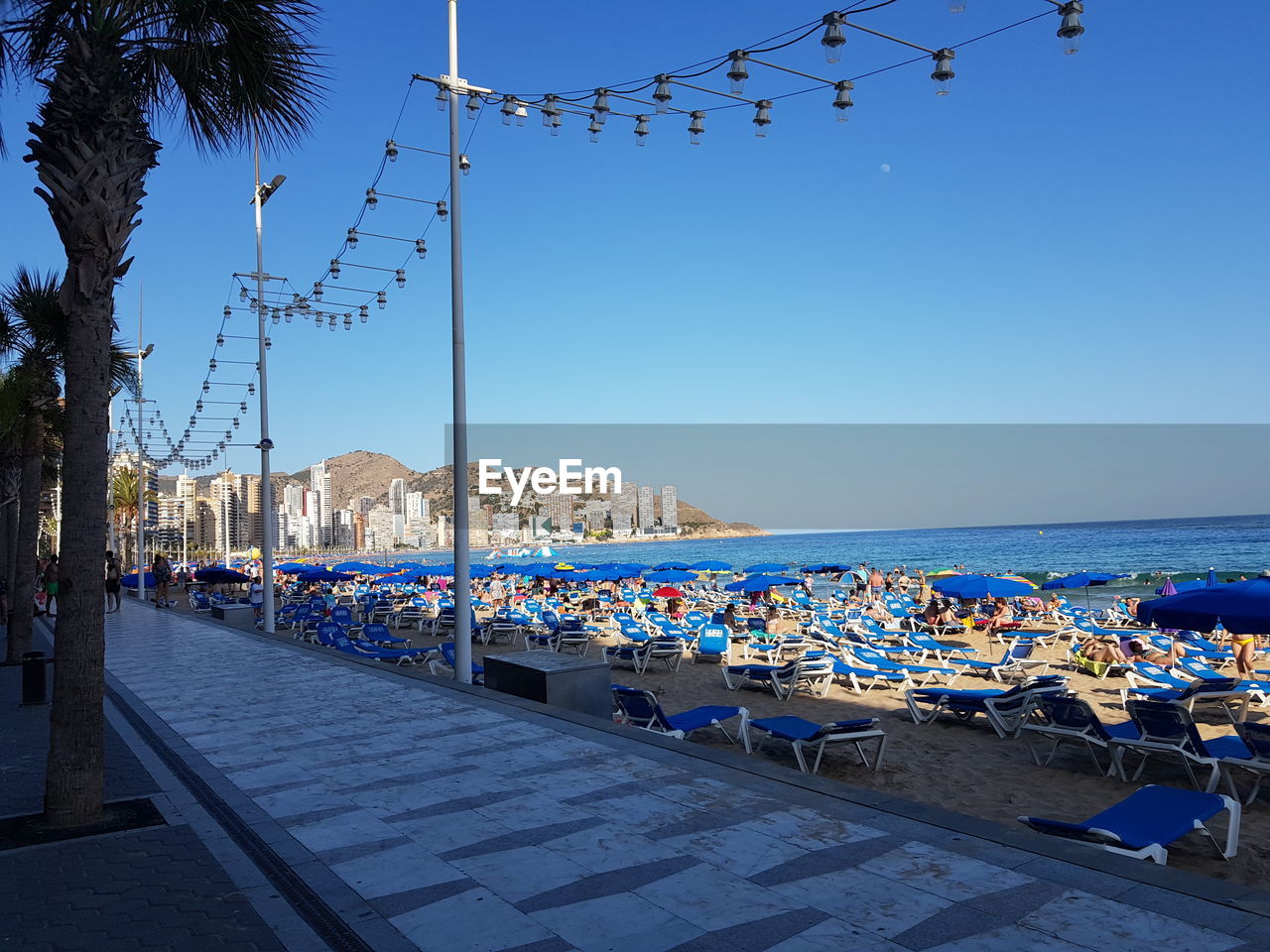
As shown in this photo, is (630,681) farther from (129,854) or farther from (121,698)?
(129,854)

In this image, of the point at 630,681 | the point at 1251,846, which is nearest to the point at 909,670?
the point at 630,681

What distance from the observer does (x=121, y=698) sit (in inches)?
364

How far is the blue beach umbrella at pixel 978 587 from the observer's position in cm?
1580

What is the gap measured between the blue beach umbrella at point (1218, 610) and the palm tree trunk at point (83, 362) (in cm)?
799

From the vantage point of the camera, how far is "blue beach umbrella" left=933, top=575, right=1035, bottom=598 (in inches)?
622

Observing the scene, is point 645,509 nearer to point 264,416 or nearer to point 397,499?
point 397,499

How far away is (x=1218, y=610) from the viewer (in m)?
7.23

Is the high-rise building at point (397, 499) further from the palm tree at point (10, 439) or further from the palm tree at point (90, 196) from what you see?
the palm tree at point (90, 196)

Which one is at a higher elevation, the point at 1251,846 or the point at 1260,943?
the point at 1260,943

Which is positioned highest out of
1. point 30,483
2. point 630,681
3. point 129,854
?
point 30,483

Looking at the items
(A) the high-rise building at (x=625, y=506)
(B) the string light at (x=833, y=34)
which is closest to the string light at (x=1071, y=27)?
(B) the string light at (x=833, y=34)

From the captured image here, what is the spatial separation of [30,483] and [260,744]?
8270mm

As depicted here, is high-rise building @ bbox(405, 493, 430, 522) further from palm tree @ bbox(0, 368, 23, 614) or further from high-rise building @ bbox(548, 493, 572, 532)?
palm tree @ bbox(0, 368, 23, 614)

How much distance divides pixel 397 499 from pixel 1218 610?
539 feet
